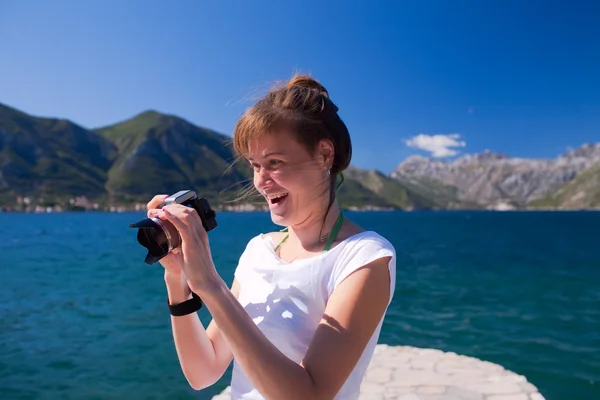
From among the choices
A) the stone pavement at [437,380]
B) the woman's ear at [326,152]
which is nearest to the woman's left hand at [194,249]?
the woman's ear at [326,152]

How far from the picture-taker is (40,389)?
25.5 ft

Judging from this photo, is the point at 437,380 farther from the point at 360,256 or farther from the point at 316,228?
the point at 360,256

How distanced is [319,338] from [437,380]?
6.14 m

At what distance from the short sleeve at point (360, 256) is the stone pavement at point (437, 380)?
5048mm

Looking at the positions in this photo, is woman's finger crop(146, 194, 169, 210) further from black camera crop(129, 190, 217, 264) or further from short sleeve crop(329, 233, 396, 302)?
short sleeve crop(329, 233, 396, 302)

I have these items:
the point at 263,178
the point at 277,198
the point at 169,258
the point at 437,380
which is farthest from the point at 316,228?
the point at 437,380

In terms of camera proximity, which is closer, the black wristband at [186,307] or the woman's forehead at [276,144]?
the woman's forehead at [276,144]

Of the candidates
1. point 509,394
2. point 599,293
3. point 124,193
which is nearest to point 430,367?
point 509,394

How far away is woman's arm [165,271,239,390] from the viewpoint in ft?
6.00

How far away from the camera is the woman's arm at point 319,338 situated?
4.42 feet

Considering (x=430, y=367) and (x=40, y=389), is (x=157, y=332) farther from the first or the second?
(x=430, y=367)

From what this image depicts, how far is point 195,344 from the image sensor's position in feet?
6.36

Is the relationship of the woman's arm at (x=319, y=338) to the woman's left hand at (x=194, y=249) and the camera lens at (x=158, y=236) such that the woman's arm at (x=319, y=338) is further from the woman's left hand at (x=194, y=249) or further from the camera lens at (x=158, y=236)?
the camera lens at (x=158, y=236)

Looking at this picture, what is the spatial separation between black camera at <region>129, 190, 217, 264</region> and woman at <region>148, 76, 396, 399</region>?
5 centimetres
